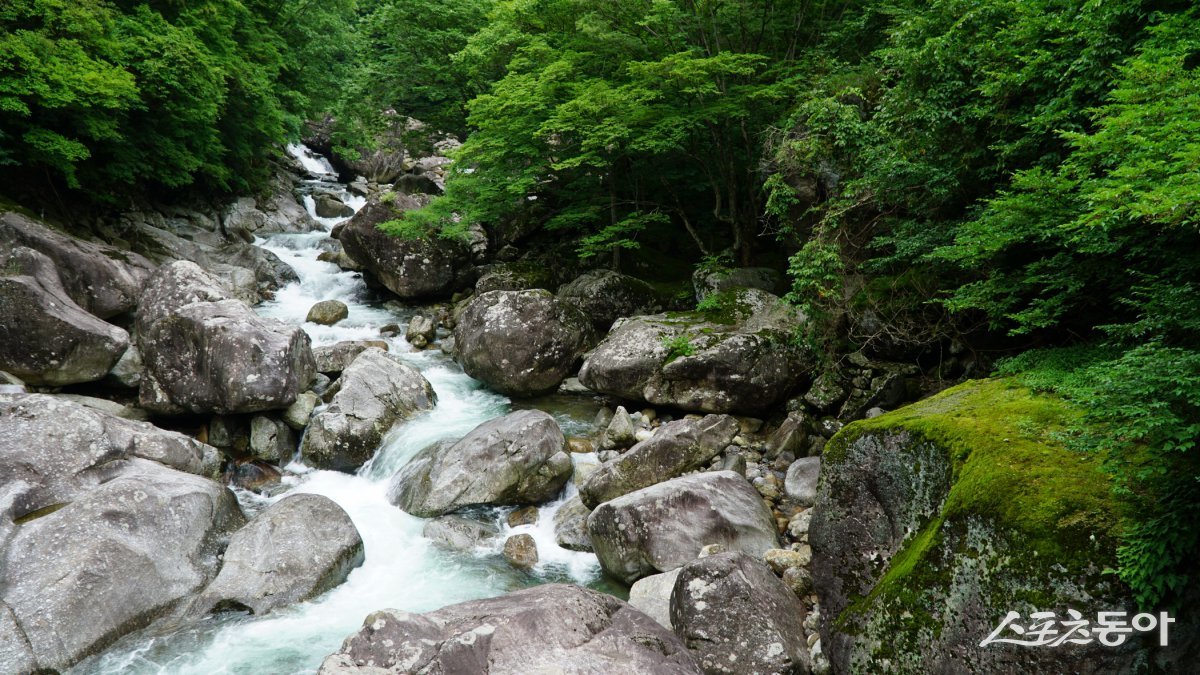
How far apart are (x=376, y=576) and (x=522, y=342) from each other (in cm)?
650

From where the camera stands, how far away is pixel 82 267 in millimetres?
13492

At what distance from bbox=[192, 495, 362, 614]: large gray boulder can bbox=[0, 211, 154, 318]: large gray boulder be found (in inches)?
332

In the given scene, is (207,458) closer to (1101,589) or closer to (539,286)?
(539,286)

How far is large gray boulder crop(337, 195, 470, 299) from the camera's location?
60.8 ft

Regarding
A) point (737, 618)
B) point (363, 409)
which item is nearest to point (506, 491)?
point (363, 409)

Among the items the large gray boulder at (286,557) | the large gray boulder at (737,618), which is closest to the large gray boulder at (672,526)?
the large gray boulder at (737,618)

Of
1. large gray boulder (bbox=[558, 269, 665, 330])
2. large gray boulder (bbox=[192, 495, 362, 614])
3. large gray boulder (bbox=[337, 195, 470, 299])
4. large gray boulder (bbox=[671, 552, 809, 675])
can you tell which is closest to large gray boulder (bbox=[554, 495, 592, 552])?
large gray boulder (bbox=[671, 552, 809, 675])

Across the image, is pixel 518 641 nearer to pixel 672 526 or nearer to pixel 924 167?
pixel 672 526

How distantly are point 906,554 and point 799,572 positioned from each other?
2.40 meters

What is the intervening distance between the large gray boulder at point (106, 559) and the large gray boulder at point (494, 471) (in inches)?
109

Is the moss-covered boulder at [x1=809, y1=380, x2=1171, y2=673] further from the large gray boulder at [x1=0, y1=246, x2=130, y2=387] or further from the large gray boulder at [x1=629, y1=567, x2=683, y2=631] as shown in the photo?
the large gray boulder at [x1=0, y1=246, x2=130, y2=387]

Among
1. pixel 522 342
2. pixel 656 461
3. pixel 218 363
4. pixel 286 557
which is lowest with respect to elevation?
pixel 286 557

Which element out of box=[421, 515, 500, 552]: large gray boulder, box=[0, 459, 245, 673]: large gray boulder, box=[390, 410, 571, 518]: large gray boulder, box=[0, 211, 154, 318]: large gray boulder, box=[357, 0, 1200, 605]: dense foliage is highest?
box=[357, 0, 1200, 605]: dense foliage

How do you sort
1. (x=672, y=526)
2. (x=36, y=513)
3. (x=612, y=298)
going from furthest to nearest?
(x=612, y=298) < (x=672, y=526) < (x=36, y=513)
